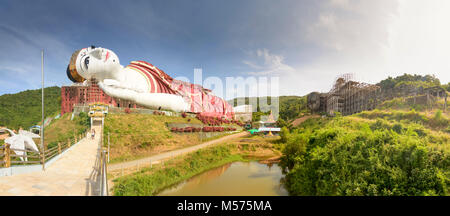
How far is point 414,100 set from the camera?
15.9m

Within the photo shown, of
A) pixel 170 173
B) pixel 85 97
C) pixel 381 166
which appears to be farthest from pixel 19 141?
pixel 85 97

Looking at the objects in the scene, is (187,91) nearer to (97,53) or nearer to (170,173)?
(97,53)

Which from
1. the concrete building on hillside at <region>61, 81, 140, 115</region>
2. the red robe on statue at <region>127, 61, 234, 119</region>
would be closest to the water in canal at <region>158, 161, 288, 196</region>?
the concrete building on hillside at <region>61, 81, 140, 115</region>

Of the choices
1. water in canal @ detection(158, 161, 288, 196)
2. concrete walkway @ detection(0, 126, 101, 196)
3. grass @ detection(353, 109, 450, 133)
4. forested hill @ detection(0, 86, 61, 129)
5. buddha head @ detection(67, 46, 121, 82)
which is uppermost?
buddha head @ detection(67, 46, 121, 82)

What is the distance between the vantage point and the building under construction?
2349 centimetres

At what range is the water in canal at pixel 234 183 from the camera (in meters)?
9.52

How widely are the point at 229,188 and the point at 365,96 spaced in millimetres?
24750

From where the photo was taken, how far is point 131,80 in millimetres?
19891

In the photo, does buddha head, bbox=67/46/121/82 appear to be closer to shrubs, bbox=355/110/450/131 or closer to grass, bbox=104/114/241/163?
grass, bbox=104/114/241/163

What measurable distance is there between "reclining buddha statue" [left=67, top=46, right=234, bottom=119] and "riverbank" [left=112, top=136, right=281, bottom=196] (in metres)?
10.3

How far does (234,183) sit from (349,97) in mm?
25144

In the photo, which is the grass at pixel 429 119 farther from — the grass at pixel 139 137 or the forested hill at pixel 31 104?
the forested hill at pixel 31 104
